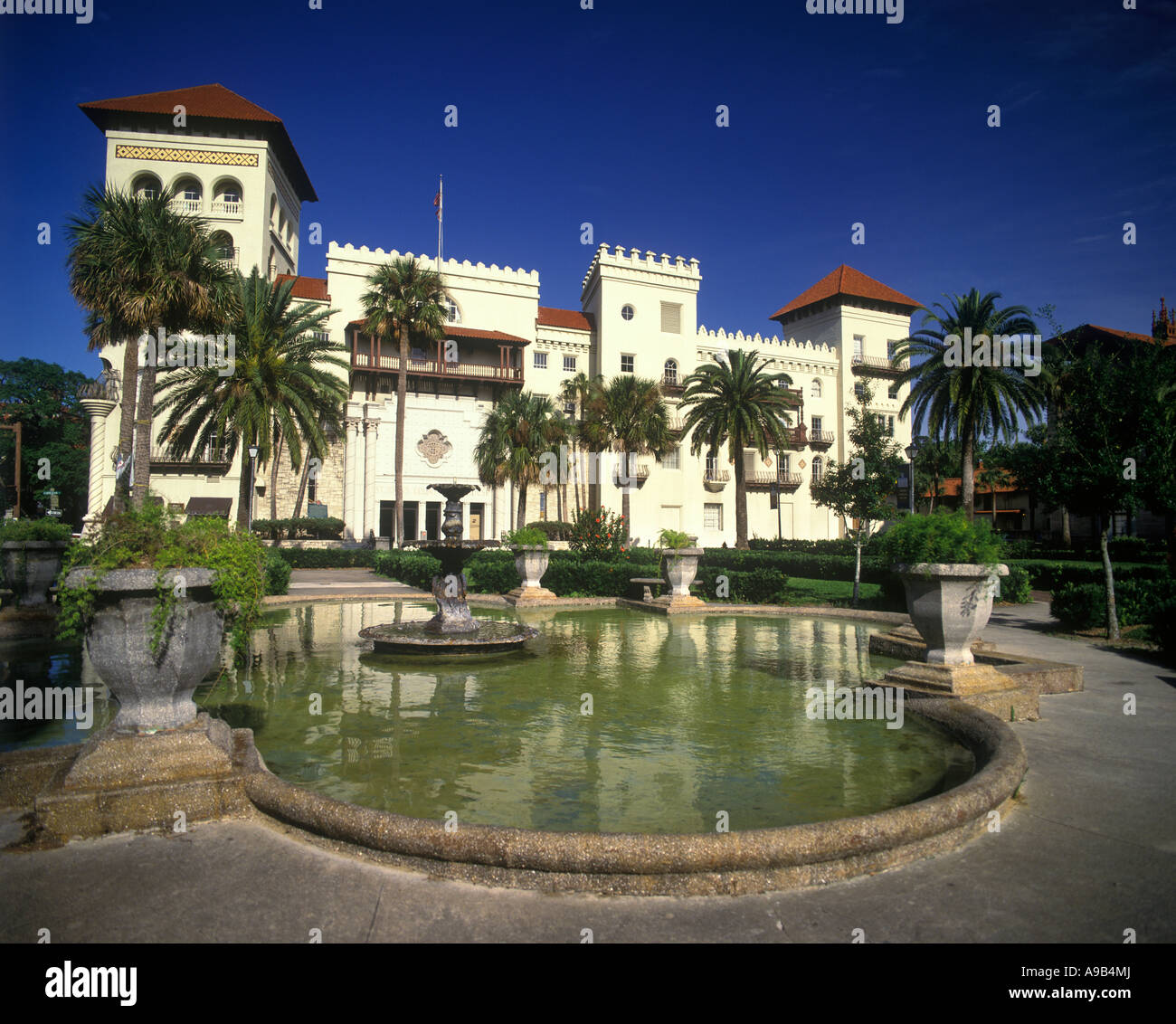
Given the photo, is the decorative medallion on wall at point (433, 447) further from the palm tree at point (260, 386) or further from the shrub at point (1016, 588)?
the shrub at point (1016, 588)

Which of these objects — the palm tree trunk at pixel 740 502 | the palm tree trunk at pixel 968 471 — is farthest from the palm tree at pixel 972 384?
the palm tree trunk at pixel 740 502

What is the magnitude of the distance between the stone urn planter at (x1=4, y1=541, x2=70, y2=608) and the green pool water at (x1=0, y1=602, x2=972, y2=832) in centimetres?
175

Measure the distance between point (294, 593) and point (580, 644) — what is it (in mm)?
11167

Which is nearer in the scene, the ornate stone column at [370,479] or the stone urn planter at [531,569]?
the stone urn planter at [531,569]

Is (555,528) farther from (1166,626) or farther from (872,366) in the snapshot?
(1166,626)

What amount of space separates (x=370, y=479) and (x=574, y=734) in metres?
36.1

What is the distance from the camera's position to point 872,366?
5300cm

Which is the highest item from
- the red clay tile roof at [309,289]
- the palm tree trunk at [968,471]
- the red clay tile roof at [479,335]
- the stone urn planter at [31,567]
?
the red clay tile roof at [309,289]

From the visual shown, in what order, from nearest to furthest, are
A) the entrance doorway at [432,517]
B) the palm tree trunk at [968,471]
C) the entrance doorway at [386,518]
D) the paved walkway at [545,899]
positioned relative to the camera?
1. the paved walkway at [545,899]
2. the palm tree trunk at [968,471]
3. the entrance doorway at [386,518]
4. the entrance doorway at [432,517]

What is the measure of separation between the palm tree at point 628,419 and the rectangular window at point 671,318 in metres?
10.7

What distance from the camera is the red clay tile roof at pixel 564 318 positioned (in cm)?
4734

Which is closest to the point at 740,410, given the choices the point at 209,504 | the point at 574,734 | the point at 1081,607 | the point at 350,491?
the point at 350,491

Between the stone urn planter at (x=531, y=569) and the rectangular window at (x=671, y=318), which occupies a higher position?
the rectangular window at (x=671, y=318)

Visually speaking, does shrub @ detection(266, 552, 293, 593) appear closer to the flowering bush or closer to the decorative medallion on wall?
the flowering bush
